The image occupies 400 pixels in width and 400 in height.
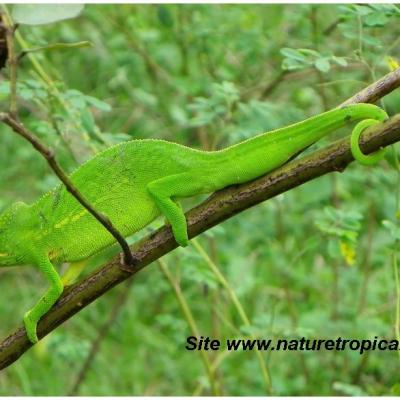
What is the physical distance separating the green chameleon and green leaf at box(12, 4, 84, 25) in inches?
18.4

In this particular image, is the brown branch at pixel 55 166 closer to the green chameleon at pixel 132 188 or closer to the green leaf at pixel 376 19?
the green chameleon at pixel 132 188

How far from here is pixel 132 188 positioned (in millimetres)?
2189

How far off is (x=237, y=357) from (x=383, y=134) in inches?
105

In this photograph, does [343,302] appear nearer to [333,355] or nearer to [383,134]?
[333,355]

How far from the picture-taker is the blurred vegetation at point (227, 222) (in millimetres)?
3393

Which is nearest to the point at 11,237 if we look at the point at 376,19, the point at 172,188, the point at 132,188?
the point at 132,188

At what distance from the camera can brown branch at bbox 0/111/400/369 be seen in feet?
5.80

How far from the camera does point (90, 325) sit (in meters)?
4.56

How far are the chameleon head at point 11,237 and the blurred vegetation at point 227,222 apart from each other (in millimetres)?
548

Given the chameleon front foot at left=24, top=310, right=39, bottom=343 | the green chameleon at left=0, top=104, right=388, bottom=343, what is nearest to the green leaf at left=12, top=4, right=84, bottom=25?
the green chameleon at left=0, top=104, right=388, bottom=343

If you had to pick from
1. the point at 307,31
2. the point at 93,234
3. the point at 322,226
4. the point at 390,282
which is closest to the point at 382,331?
the point at 390,282

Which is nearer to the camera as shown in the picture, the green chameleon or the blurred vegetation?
the green chameleon

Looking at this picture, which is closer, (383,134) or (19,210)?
(383,134)

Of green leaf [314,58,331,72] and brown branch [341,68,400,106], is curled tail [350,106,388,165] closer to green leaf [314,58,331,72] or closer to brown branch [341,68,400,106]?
brown branch [341,68,400,106]
